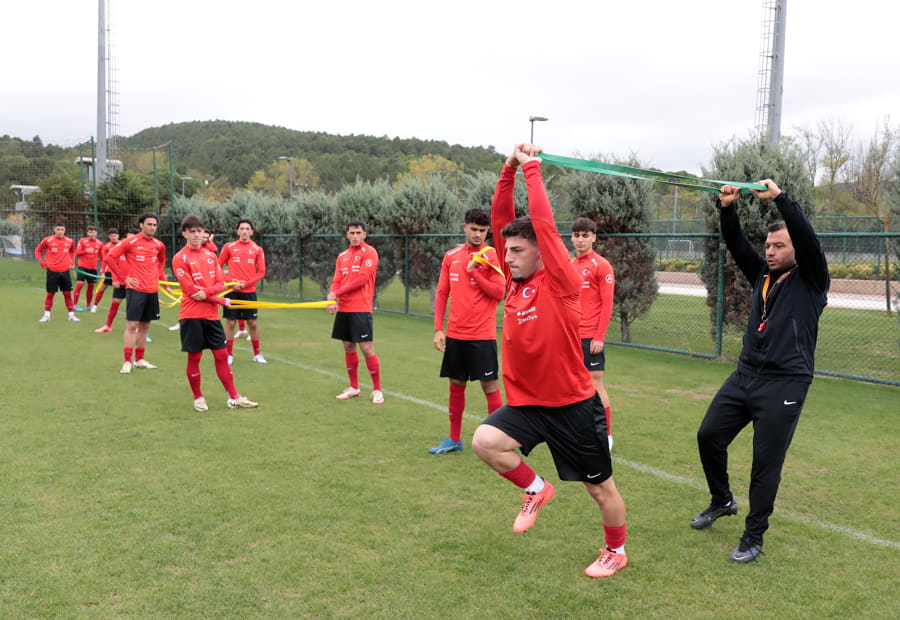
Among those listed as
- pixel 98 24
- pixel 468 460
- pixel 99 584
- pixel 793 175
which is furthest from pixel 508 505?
pixel 98 24

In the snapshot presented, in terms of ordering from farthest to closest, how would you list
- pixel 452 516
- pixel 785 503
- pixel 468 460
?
pixel 468 460 → pixel 785 503 → pixel 452 516

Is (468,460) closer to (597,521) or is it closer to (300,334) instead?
(597,521)

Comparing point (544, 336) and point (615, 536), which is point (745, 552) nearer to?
point (615, 536)

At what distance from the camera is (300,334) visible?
1348cm

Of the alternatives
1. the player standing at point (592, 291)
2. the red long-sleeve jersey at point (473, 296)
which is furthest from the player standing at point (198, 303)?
the player standing at point (592, 291)

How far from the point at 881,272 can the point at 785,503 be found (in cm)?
1809

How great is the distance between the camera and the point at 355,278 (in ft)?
24.6

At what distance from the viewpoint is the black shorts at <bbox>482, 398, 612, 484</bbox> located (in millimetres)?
3441

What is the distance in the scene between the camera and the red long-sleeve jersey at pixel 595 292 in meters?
5.92

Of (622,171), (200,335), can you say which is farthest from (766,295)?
(200,335)

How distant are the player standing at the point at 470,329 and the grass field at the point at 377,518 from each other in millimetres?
522

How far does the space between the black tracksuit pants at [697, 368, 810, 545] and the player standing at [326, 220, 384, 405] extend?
172 inches

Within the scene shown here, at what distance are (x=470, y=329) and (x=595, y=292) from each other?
3.86 feet

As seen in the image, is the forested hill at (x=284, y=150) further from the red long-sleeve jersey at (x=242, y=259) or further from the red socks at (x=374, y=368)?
the red socks at (x=374, y=368)
